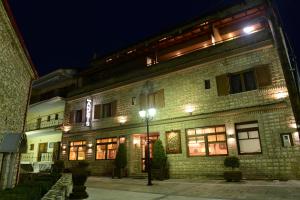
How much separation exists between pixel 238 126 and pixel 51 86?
77.1 ft

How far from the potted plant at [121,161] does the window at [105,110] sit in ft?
11.7

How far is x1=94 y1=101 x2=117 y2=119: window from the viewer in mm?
19625

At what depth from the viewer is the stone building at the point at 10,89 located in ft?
25.1

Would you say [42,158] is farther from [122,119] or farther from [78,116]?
[122,119]

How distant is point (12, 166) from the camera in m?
8.91

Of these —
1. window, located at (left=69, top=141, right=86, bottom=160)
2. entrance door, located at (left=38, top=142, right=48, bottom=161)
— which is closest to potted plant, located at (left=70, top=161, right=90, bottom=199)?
window, located at (left=69, top=141, right=86, bottom=160)

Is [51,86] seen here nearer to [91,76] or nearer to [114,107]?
[91,76]

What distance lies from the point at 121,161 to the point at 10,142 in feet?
31.9

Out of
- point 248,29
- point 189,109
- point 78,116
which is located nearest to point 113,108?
point 78,116

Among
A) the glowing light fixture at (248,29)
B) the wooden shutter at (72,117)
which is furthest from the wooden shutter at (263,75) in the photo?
the wooden shutter at (72,117)

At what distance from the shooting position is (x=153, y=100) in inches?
687

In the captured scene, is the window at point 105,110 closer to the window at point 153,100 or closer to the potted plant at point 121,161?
the window at point 153,100

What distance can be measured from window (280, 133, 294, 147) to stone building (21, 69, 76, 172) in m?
19.7

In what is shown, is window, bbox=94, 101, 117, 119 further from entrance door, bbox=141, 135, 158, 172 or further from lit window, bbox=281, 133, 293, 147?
lit window, bbox=281, 133, 293, 147
